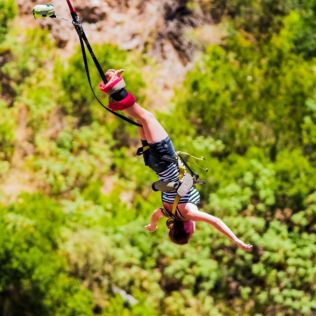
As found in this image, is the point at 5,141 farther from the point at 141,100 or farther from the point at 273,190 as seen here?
the point at 273,190

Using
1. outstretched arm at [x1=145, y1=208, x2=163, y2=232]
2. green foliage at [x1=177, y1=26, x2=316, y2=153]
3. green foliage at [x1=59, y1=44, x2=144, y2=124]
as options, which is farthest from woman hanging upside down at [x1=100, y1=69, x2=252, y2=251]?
green foliage at [x1=59, y1=44, x2=144, y2=124]

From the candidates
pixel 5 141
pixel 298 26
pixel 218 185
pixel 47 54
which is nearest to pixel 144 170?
pixel 218 185

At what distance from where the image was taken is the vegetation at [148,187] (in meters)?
13.2

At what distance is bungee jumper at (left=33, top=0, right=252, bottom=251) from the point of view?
17.7 ft

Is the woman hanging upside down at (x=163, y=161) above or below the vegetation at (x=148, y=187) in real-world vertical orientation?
above

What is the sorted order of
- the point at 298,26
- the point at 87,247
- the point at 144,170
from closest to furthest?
the point at 87,247, the point at 144,170, the point at 298,26

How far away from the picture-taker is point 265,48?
1755cm

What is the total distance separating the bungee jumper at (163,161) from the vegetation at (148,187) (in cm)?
672

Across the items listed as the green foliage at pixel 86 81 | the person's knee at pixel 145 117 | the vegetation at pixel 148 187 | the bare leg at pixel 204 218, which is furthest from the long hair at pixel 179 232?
the green foliage at pixel 86 81

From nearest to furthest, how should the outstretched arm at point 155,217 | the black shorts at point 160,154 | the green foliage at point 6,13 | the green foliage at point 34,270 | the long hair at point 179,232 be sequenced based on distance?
the black shorts at point 160,154
the long hair at point 179,232
the outstretched arm at point 155,217
the green foliage at point 34,270
the green foliage at point 6,13

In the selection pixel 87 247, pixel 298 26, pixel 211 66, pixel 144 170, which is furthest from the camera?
pixel 298 26

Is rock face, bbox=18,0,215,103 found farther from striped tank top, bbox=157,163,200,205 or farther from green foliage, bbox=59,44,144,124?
striped tank top, bbox=157,163,200,205

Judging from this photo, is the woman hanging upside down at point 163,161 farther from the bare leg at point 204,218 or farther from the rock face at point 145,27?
the rock face at point 145,27

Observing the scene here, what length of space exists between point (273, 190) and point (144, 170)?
2.52m
